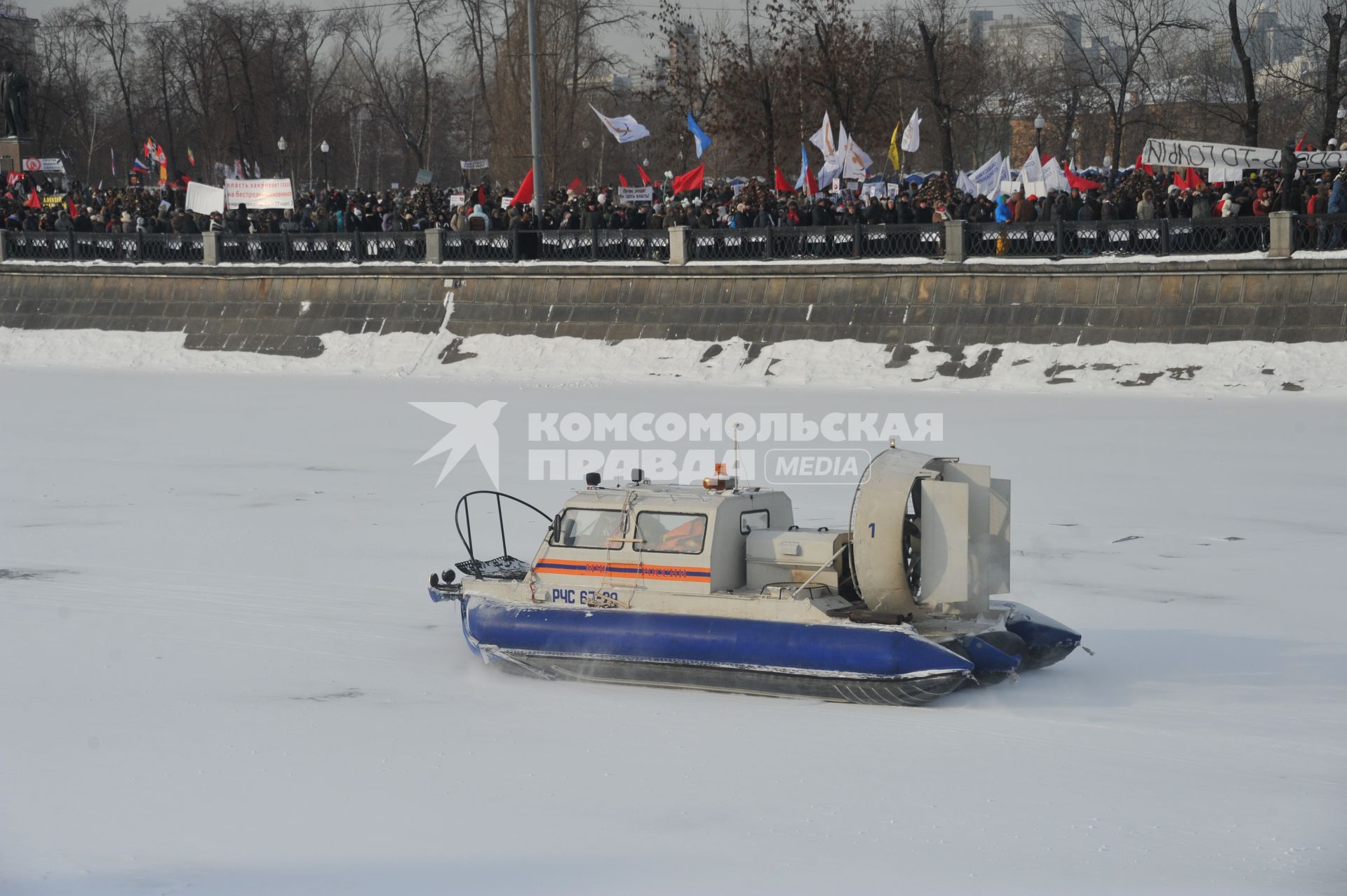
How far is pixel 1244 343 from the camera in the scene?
2436cm

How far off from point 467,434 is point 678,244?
9204 mm

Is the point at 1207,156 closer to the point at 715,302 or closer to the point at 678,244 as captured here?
the point at 715,302

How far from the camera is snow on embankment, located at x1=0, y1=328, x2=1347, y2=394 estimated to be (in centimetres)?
2389

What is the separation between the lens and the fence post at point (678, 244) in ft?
98.2

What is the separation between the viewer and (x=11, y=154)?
1735 inches

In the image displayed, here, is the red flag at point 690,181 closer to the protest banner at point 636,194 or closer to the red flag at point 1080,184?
the protest banner at point 636,194

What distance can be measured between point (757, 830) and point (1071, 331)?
19834mm

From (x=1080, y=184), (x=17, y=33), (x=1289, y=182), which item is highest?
(x=17, y=33)

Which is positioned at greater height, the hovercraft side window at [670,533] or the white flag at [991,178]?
the white flag at [991,178]

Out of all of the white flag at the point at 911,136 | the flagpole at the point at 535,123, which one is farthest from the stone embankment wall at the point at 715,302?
the white flag at the point at 911,136

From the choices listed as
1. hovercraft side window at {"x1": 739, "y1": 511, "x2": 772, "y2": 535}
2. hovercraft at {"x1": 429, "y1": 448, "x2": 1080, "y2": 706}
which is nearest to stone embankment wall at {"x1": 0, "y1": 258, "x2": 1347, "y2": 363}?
hovercraft at {"x1": 429, "y1": 448, "x2": 1080, "y2": 706}

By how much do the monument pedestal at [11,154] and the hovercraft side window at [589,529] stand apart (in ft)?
129

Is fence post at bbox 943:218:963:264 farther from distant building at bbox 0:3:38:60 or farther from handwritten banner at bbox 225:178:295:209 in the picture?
distant building at bbox 0:3:38:60

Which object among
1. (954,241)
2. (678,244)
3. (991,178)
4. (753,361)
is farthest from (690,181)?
(954,241)
